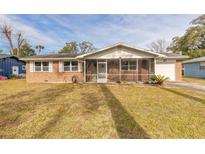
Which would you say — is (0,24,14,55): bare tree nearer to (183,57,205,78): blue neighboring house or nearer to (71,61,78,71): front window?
(71,61,78,71): front window

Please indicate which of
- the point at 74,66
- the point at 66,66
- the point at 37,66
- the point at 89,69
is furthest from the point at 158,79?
the point at 37,66

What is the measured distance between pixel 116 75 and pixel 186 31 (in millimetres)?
32627

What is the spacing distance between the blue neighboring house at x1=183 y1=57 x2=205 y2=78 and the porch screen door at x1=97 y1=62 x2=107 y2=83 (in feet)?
56.0

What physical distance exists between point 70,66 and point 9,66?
15.1 meters

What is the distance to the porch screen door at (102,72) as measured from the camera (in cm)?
1992

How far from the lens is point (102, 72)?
66.8ft

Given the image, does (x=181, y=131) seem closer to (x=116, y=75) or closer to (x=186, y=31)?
(x=116, y=75)

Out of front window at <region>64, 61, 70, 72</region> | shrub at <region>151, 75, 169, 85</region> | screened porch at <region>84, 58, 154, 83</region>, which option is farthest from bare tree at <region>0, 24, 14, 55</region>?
shrub at <region>151, 75, 169, 85</region>

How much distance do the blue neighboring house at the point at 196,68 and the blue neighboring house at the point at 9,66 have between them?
30687mm

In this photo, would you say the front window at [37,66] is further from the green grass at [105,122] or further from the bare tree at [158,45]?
the bare tree at [158,45]

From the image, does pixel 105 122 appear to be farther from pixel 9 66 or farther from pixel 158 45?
pixel 158 45

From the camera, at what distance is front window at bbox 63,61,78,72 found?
20359 millimetres

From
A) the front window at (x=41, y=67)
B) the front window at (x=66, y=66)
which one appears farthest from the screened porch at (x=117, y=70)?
the front window at (x=41, y=67)
